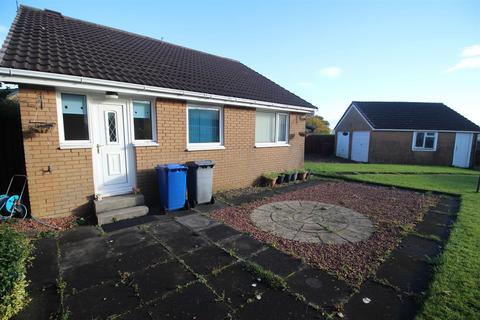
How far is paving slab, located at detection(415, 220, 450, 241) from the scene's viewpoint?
489 cm

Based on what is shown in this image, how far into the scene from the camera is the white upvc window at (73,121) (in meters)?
5.09

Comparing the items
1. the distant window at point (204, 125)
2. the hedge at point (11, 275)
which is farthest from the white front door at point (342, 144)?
the hedge at point (11, 275)

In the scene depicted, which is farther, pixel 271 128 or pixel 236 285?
pixel 271 128

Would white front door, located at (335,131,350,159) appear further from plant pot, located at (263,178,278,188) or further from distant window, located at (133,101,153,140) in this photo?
distant window, located at (133,101,153,140)

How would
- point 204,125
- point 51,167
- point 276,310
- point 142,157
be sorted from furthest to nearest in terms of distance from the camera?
point 204,125 → point 142,157 → point 51,167 → point 276,310

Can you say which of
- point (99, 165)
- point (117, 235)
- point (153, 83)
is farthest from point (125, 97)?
point (117, 235)

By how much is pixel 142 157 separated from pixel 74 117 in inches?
66.6

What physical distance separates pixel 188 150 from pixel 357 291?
5414 millimetres

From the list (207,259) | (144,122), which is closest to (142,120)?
(144,122)

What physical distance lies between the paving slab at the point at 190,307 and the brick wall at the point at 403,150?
21.8 meters

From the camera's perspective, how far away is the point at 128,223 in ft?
17.1

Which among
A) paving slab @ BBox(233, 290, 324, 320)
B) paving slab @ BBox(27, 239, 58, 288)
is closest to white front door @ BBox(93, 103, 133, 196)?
paving slab @ BBox(27, 239, 58, 288)

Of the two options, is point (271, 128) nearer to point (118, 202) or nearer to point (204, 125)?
point (204, 125)

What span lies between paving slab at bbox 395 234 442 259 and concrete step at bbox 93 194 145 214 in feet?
18.3
